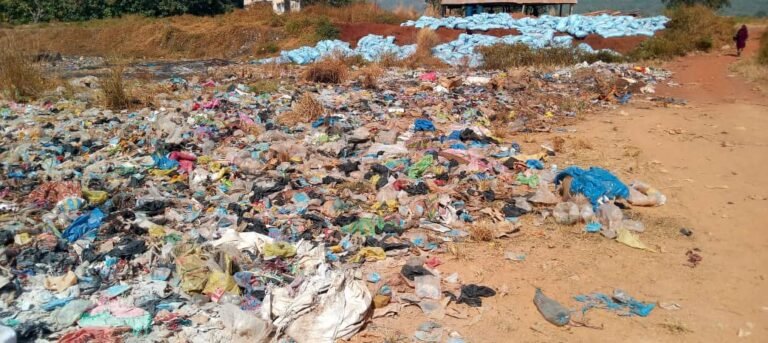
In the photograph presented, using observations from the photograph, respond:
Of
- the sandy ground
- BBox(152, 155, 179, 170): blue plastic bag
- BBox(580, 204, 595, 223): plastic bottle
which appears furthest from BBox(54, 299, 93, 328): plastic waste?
BBox(580, 204, 595, 223): plastic bottle

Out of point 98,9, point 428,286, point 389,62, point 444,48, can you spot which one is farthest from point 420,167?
point 98,9

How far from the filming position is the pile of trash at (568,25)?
56.7 ft

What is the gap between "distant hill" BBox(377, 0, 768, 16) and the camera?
27163 millimetres

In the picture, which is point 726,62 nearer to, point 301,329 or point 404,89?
point 404,89

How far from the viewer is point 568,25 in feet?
58.0

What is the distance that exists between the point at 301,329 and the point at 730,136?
22.3ft

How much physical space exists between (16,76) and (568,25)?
50.6 ft

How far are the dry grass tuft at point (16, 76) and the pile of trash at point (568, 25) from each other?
12.9 m

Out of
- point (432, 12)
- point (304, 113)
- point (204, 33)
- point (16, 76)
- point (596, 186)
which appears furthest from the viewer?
point (432, 12)

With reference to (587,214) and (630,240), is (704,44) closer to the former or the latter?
(587,214)

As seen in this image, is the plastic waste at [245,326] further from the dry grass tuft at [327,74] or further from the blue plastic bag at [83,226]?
the dry grass tuft at [327,74]

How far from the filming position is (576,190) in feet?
15.6

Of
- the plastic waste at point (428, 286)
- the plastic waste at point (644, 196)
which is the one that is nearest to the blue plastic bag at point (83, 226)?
the plastic waste at point (428, 286)

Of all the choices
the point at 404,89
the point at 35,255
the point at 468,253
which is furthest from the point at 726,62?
the point at 35,255
